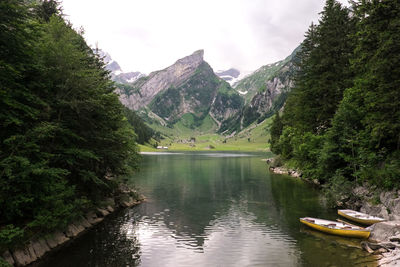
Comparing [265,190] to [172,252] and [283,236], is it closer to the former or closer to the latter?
[283,236]

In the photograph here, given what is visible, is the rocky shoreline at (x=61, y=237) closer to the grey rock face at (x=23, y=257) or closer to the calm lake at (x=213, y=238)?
the grey rock face at (x=23, y=257)

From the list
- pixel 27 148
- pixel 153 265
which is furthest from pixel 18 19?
pixel 153 265

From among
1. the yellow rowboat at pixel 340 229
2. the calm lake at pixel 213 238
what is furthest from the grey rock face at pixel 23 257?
the yellow rowboat at pixel 340 229

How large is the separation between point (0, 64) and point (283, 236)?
1203 inches

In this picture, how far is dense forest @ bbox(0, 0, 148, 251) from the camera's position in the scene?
1908 cm

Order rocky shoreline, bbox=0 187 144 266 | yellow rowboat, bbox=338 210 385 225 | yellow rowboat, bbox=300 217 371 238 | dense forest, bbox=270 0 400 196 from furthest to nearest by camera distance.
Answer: yellow rowboat, bbox=338 210 385 225 < dense forest, bbox=270 0 400 196 < yellow rowboat, bbox=300 217 371 238 < rocky shoreline, bbox=0 187 144 266

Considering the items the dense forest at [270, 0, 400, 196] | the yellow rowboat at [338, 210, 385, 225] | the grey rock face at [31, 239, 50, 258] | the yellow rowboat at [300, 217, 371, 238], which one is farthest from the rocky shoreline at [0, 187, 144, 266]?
the dense forest at [270, 0, 400, 196]

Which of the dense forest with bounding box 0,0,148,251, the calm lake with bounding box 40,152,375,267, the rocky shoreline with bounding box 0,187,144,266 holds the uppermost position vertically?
the dense forest with bounding box 0,0,148,251

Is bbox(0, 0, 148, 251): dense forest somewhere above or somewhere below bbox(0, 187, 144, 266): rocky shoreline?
above

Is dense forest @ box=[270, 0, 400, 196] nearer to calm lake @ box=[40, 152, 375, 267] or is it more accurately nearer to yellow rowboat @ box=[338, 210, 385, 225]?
yellow rowboat @ box=[338, 210, 385, 225]

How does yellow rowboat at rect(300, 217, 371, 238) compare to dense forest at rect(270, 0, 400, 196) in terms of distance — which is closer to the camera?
yellow rowboat at rect(300, 217, 371, 238)

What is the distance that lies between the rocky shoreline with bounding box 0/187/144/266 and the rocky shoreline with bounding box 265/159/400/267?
28019 mm

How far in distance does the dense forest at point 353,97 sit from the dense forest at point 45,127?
31963 millimetres

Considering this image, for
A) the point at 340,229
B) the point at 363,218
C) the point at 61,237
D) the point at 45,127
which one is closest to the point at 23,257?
the point at 61,237
